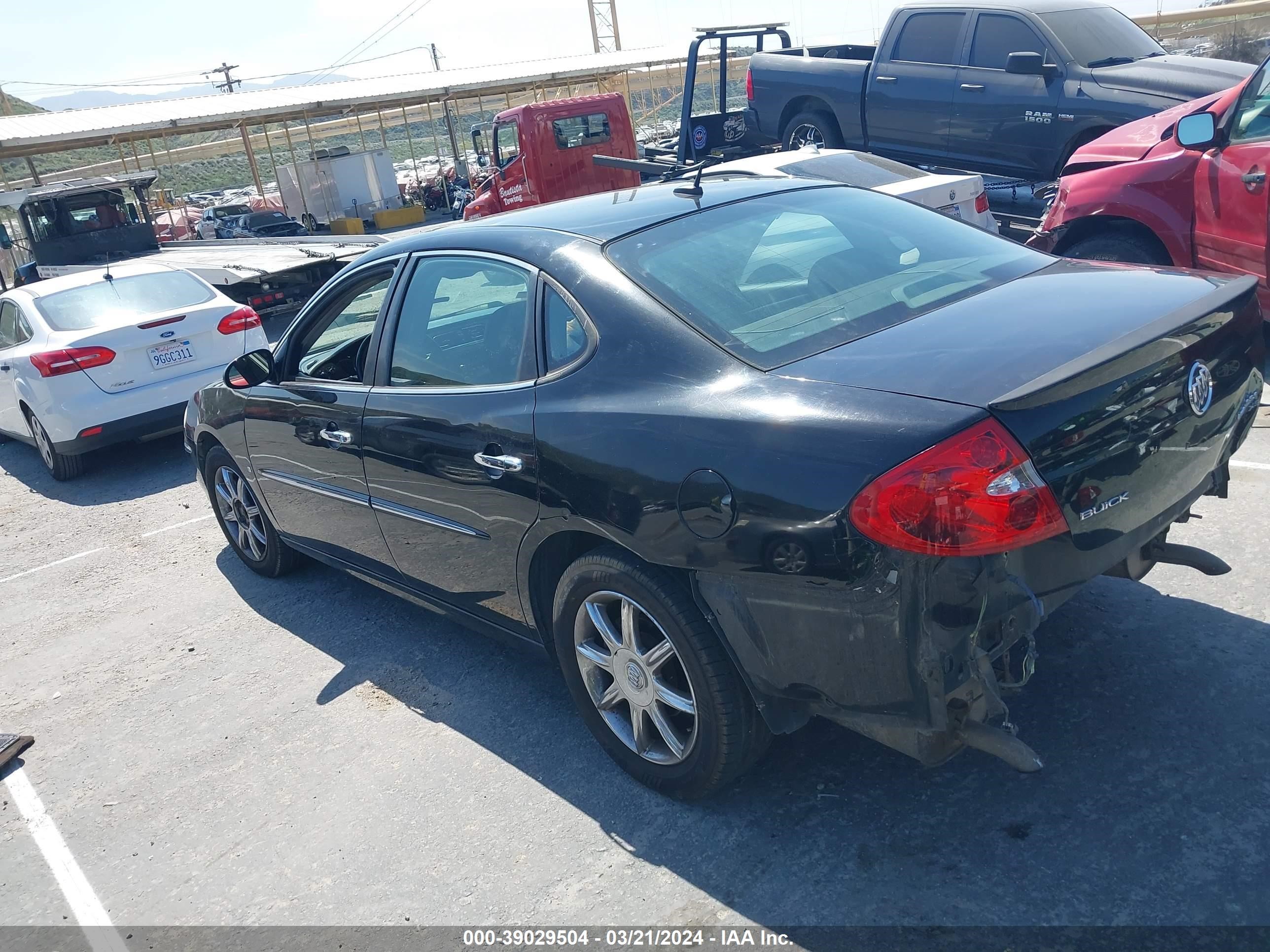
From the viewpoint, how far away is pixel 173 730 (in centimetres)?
428

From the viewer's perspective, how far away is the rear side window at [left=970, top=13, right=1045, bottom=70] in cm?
941

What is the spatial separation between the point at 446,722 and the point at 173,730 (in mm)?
1206

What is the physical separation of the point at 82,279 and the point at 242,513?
4516mm

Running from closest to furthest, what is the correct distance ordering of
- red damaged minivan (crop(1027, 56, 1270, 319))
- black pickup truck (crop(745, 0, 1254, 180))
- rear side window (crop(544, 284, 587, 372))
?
1. rear side window (crop(544, 284, 587, 372))
2. red damaged minivan (crop(1027, 56, 1270, 319))
3. black pickup truck (crop(745, 0, 1254, 180))

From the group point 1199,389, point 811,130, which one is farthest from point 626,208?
point 811,130

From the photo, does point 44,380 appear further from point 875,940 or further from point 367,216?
point 367,216

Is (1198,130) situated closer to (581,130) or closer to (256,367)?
(256,367)

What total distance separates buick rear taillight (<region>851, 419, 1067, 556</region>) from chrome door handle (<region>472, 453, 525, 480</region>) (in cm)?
122

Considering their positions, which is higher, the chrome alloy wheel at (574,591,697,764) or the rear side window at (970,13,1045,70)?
the rear side window at (970,13,1045,70)

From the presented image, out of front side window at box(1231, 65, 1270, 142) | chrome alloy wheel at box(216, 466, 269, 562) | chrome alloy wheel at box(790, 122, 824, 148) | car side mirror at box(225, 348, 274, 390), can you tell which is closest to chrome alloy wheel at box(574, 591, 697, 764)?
car side mirror at box(225, 348, 274, 390)

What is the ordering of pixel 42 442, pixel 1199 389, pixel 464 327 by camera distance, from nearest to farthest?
pixel 1199 389 < pixel 464 327 < pixel 42 442

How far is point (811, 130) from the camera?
1177 centimetres

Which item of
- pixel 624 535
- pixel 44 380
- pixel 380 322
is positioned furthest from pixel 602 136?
pixel 624 535

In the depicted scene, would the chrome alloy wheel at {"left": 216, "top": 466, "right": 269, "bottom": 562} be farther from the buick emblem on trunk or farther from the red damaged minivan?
the red damaged minivan
